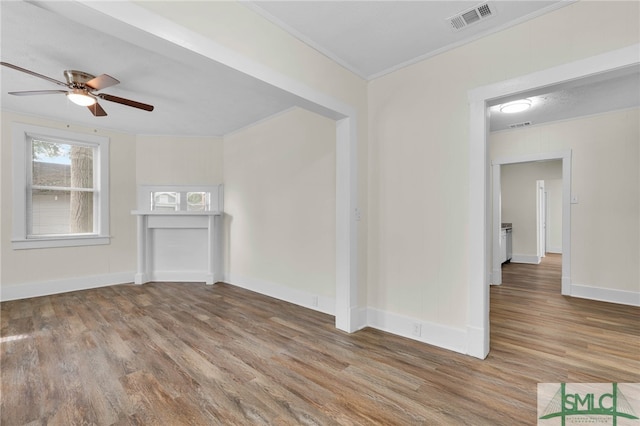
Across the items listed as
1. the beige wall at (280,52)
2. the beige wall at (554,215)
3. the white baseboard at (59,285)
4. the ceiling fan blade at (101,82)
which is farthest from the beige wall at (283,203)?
the beige wall at (554,215)

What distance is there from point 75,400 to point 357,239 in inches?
98.9

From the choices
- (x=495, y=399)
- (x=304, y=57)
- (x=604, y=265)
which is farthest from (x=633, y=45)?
(x=604, y=265)

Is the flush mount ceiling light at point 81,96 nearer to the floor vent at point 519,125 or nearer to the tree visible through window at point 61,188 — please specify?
the tree visible through window at point 61,188

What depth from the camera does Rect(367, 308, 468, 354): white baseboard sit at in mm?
2535

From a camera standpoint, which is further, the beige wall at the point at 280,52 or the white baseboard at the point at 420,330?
the white baseboard at the point at 420,330

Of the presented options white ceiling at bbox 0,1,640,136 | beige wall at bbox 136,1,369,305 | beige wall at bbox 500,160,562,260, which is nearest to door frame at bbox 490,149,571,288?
white ceiling at bbox 0,1,640,136

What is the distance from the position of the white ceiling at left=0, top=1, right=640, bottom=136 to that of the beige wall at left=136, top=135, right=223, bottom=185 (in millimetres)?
1154

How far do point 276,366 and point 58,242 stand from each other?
4441 mm

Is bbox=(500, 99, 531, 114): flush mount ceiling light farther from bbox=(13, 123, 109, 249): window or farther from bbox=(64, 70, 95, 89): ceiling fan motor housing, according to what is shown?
bbox=(13, 123, 109, 249): window

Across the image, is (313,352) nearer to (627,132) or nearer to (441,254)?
(441,254)

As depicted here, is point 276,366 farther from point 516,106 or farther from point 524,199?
point 524,199

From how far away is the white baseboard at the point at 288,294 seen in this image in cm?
358

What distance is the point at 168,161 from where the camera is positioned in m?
5.34

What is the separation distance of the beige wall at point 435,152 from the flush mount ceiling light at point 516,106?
5.37 ft
